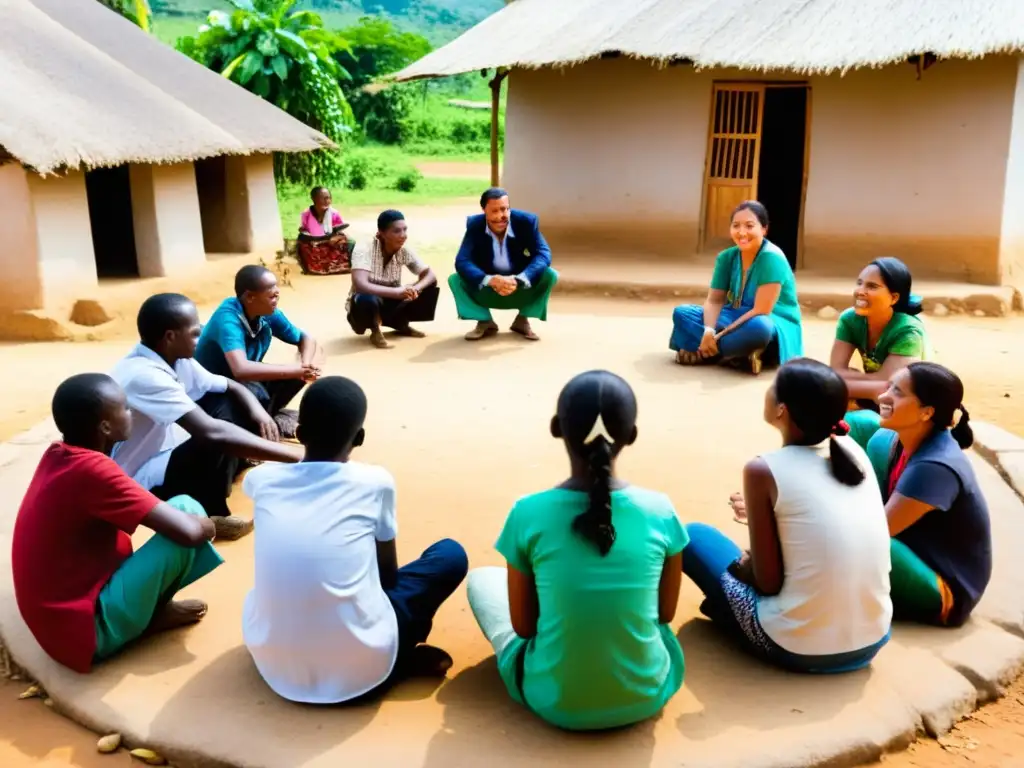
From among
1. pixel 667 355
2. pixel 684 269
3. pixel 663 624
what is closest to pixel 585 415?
pixel 663 624

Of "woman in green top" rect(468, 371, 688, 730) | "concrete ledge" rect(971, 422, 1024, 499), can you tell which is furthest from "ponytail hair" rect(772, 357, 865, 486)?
"concrete ledge" rect(971, 422, 1024, 499)

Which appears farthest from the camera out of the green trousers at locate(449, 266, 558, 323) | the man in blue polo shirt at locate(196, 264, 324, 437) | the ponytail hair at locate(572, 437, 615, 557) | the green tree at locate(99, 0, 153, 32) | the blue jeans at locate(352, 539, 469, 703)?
the green tree at locate(99, 0, 153, 32)

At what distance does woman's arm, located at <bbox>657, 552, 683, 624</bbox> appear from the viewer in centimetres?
257

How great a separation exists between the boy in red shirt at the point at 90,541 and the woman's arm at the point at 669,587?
1.31 meters

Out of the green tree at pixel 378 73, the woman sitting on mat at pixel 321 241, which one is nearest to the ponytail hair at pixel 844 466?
the woman sitting on mat at pixel 321 241

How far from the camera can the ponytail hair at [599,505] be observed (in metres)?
2.39

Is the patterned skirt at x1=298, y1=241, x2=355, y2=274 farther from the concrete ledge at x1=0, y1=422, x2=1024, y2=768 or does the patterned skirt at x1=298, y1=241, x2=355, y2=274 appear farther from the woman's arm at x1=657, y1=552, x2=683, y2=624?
the woman's arm at x1=657, y1=552, x2=683, y2=624

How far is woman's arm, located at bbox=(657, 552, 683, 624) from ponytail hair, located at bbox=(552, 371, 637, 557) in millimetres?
232

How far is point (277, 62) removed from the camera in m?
16.1

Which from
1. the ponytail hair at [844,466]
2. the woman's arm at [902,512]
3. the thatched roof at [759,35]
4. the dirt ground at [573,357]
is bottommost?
the dirt ground at [573,357]

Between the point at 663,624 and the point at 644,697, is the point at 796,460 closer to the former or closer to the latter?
the point at 663,624

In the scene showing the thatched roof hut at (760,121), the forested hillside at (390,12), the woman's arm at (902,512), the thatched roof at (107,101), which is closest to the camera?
the woman's arm at (902,512)

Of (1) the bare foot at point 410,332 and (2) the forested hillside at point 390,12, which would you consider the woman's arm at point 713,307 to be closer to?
(1) the bare foot at point 410,332

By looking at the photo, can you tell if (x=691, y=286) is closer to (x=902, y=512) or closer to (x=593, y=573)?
(x=902, y=512)
